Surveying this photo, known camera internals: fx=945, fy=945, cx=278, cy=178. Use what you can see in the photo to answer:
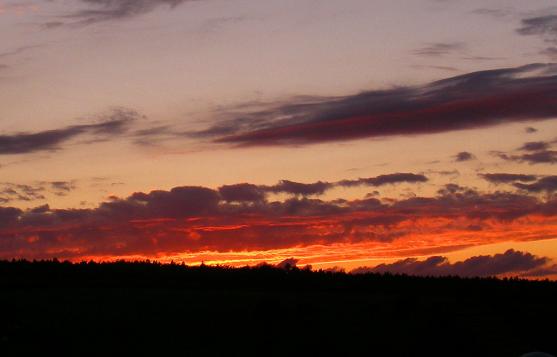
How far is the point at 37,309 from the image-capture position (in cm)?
5212

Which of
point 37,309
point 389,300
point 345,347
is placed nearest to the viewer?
point 345,347

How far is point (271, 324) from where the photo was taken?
50.1m

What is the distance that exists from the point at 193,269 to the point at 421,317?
31.5m

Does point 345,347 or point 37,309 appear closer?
point 345,347

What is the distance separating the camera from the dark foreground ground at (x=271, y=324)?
47281mm

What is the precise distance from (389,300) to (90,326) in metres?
19.1

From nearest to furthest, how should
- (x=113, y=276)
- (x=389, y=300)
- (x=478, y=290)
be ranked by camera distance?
(x=389, y=300)
(x=478, y=290)
(x=113, y=276)

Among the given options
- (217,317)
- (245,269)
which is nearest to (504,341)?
(217,317)

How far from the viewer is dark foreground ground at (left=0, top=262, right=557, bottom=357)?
47281 mm

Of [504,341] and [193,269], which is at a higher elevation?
[193,269]

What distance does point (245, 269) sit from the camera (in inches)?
3127

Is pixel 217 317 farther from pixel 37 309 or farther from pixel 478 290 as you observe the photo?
pixel 478 290

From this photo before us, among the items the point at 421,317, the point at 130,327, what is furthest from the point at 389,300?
the point at 130,327

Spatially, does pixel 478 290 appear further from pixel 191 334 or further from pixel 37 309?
pixel 37 309
